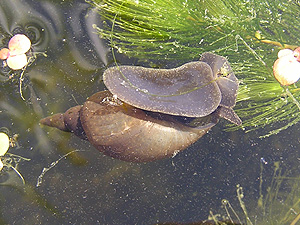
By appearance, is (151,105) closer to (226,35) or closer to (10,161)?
(226,35)

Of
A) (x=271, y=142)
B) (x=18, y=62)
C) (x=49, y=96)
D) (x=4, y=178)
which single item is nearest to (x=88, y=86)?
(x=49, y=96)

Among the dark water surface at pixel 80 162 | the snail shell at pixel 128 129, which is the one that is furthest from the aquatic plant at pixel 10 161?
the snail shell at pixel 128 129

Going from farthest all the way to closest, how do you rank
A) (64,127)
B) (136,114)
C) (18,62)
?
(18,62) → (64,127) → (136,114)

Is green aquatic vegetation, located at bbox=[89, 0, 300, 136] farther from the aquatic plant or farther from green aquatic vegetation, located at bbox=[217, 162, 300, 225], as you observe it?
the aquatic plant

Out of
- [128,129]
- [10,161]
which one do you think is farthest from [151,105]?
[10,161]

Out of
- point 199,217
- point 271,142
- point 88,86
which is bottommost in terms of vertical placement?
point 199,217

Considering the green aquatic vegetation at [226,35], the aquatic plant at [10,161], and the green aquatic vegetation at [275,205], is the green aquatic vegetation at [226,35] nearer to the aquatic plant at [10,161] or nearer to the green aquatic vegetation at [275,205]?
the green aquatic vegetation at [275,205]

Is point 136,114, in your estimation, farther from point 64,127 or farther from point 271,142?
point 271,142

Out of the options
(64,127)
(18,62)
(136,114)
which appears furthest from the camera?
(18,62)
